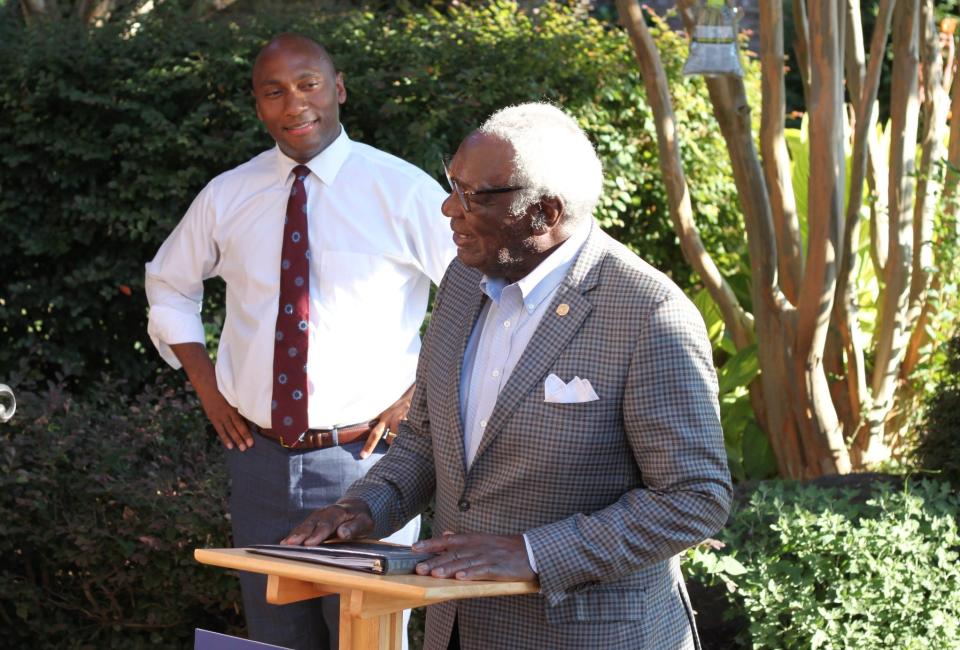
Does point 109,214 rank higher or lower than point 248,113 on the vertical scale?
lower

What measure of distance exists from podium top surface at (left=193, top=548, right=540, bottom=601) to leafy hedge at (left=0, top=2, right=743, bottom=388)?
406 centimetres

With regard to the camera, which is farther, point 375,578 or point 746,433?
point 746,433

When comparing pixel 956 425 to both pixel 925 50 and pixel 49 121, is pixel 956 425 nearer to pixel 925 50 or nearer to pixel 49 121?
pixel 925 50

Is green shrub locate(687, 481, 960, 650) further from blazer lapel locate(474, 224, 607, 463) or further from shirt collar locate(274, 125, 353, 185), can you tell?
blazer lapel locate(474, 224, 607, 463)

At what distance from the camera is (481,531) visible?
2543 mm

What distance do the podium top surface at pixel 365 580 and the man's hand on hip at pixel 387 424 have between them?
54.1 inches

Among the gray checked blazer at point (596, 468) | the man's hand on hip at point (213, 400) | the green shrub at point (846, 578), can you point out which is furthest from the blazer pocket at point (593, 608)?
the green shrub at point (846, 578)

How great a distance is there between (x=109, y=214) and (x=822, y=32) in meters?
3.29

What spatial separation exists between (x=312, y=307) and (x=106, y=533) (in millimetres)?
1586

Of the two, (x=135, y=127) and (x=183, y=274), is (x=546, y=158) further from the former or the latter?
(x=135, y=127)

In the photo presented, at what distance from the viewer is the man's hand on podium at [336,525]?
7.97 ft

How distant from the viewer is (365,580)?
81.3 inches

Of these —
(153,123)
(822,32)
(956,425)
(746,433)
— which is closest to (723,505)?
(956,425)

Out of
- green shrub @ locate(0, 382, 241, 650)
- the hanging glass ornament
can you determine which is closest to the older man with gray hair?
green shrub @ locate(0, 382, 241, 650)
